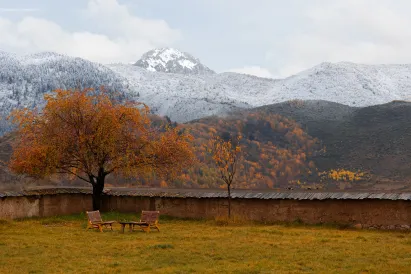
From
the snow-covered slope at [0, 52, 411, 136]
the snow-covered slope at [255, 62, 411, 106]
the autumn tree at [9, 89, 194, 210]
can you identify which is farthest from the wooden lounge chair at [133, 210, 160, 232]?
the snow-covered slope at [255, 62, 411, 106]

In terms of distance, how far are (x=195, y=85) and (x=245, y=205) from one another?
113 m

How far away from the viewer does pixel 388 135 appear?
85125 millimetres

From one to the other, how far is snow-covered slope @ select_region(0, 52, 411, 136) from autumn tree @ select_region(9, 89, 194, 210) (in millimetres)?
70085

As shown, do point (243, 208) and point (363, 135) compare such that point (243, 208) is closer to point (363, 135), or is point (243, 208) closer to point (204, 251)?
point (204, 251)

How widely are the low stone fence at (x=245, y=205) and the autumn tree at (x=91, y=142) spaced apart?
4.08 feet

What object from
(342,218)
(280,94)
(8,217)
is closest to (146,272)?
(342,218)

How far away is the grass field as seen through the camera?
11.8 metres

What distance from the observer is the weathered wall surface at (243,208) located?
66.8ft

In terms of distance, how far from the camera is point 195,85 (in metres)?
136

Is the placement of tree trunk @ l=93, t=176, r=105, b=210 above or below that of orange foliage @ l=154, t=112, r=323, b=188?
below

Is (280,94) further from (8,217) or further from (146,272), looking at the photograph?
(146,272)

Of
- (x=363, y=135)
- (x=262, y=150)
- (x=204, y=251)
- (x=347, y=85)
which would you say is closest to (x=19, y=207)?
(x=204, y=251)

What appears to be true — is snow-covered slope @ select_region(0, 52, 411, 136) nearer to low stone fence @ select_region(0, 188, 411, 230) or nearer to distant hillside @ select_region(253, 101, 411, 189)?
distant hillside @ select_region(253, 101, 411, 189)

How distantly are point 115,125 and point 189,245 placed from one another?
38.7ft
